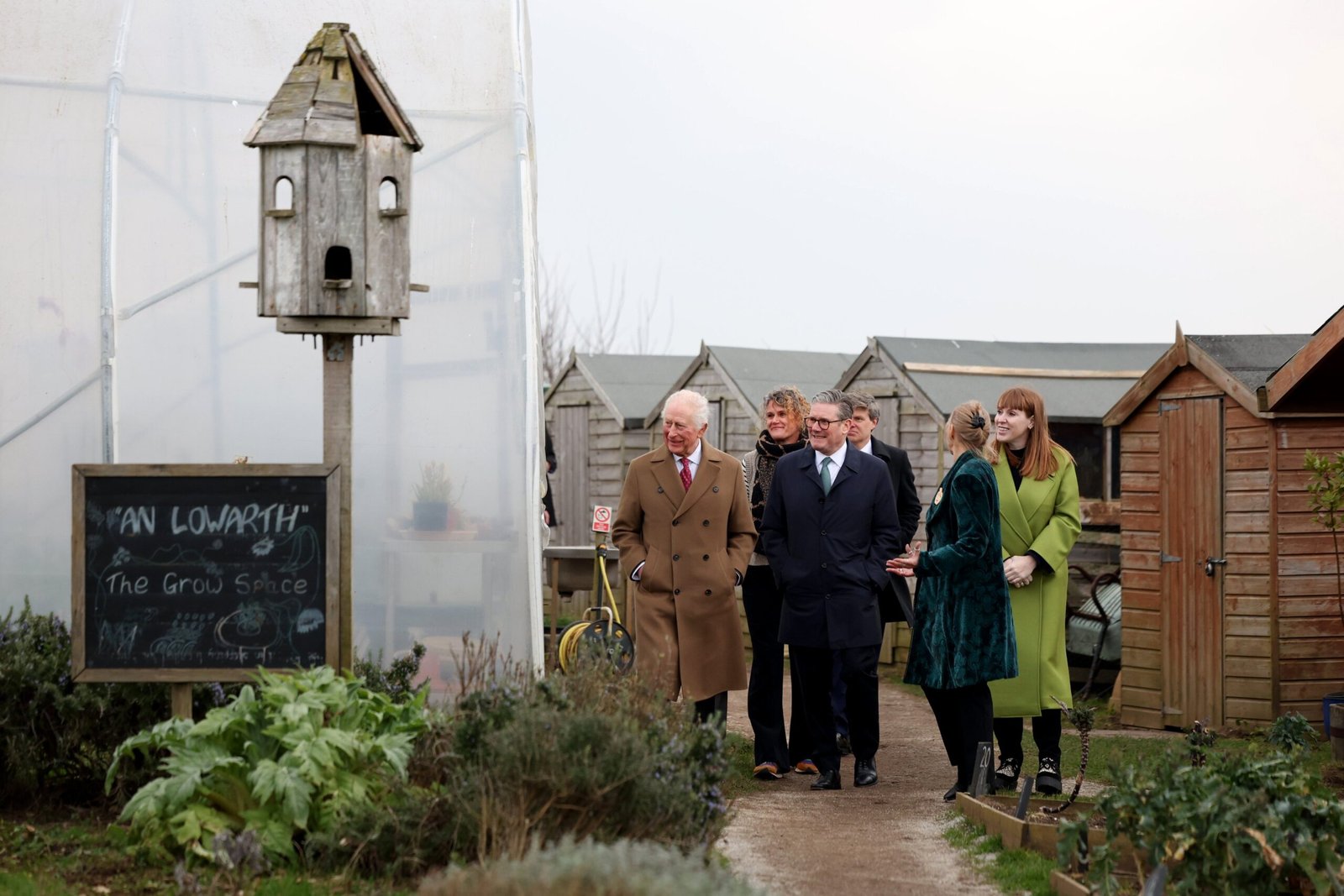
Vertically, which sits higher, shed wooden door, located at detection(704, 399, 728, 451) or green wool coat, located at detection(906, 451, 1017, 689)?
shed wooden door, located at detection(704, 399, 728, 451)

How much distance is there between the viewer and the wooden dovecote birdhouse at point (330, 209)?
6125mm

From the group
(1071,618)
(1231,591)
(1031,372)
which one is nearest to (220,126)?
(1231,591)

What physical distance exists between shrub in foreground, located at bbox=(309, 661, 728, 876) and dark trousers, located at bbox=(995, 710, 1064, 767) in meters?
2.43

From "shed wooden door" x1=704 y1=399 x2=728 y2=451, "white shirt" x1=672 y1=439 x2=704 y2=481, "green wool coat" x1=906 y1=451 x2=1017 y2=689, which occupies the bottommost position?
"green wool coat" x1=906 y1=451 x2=1017 y2=689

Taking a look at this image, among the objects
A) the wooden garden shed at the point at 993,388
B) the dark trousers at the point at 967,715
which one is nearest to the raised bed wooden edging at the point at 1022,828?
the dark trousers at the point at 967,715

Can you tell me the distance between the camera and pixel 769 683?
773 cm

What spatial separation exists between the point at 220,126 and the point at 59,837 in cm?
390

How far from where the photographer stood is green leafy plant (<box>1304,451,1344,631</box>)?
8902mm

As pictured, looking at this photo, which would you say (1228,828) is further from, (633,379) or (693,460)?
(633,379)

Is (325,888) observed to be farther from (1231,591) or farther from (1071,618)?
(1071,618)

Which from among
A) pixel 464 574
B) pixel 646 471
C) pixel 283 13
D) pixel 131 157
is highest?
pixel 283 13

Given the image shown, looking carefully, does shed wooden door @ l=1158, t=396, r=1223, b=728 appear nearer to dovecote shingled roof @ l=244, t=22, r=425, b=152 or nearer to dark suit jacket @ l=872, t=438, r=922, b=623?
dark suit jacket @ l=872, t=438, r=922, b=623

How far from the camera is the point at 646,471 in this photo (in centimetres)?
754

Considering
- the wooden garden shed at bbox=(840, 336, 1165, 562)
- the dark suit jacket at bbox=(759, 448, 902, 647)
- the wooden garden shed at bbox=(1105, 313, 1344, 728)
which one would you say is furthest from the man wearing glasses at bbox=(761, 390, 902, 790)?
the wooden garden shed at bbox=(840, 336, 1165, 562)
